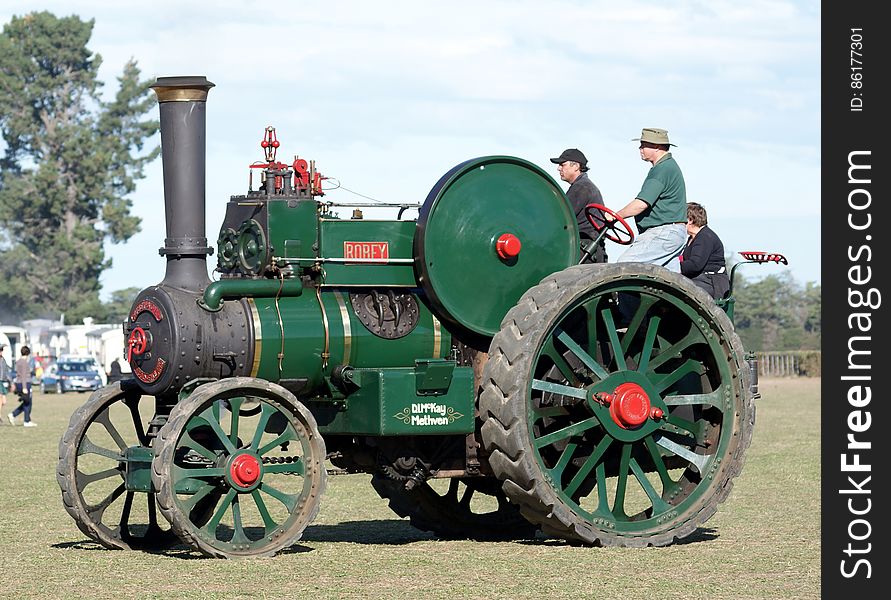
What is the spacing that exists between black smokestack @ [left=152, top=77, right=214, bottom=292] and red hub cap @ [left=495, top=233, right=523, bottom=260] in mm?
2026

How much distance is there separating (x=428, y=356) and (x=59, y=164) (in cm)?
7675

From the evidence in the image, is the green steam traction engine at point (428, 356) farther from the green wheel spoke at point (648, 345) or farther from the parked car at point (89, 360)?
the parked car at point (89, 360)

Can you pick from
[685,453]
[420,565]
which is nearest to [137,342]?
[420,565]

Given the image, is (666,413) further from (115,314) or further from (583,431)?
(115,314)

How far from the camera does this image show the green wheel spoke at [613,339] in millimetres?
11195

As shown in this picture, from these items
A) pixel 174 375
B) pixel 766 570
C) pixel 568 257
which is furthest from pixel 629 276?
pixel 174 375

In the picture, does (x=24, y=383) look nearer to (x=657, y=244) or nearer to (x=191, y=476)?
(x=657, y=244)

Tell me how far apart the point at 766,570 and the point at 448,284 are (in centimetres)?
296

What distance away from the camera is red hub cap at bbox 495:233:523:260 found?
1134 cm

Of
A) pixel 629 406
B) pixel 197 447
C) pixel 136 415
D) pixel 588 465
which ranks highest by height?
pixel 629 406

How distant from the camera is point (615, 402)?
438 inches

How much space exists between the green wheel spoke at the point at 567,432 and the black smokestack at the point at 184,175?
2.54 metres

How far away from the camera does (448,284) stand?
11289 mm

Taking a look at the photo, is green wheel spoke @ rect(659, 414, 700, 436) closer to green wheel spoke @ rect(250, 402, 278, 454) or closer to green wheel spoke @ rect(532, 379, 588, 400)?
green wheel spoke @ rect(532, 379, 588, 400)
